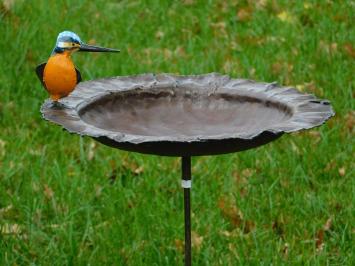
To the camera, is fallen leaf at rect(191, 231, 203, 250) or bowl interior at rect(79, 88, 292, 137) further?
fallen leaf at rect(191, 231, 203, 250)

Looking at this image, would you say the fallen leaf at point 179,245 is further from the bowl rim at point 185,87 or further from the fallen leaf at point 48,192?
the bowl rim at point 185,87

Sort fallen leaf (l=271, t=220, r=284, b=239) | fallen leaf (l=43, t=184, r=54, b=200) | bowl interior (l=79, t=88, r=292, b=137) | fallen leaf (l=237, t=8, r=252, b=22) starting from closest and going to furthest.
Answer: bowl interior (l=79, t=88, r=292, b=137), fallen leaf (l=271, t=220, r=284, b=239), fallen leaf (l=43, t=184, r=54, b=200), fallen leaf (l=237, t=8, r=252, b=22)

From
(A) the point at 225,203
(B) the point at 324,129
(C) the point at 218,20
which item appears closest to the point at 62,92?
(A) the point at 225,203

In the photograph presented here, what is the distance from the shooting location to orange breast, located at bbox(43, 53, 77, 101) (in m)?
2.83

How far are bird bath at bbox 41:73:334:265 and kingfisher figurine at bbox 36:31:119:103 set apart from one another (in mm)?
83

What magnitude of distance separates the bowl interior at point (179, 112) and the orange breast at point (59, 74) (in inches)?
5.7

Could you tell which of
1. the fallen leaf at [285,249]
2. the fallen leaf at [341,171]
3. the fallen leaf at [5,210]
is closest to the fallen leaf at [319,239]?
the fallen leaf at [285,249]

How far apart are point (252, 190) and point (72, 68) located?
1.75m

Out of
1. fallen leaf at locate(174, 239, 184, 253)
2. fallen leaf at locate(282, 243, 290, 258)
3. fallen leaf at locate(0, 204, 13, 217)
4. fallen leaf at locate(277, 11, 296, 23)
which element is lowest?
fallen leaf at locate(282, 243, 290, 258)

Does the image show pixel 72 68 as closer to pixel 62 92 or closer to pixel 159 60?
pixel 62 92

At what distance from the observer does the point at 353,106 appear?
16.9ft

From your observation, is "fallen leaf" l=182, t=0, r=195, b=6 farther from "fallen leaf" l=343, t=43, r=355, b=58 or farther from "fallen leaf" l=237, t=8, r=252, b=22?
"fallen leaf" l=343, t=43, r=355, b=58

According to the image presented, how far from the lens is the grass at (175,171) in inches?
155

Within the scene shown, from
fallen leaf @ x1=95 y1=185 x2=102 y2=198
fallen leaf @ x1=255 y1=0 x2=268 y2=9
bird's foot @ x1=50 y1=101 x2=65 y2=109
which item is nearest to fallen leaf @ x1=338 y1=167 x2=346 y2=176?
fallen leaf @ x1=95 y1=185 x2=102 y2=198
